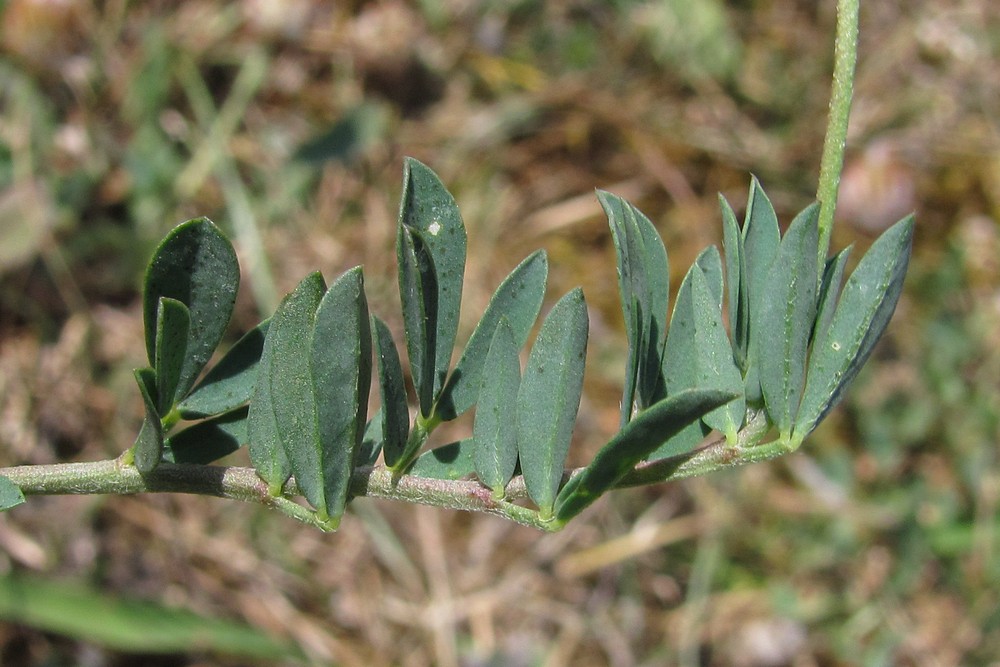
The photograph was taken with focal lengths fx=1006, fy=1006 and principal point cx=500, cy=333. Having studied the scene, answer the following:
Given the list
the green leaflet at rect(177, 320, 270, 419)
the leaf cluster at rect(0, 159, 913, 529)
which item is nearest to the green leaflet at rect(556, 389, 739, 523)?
the leaf cluster at rect(0, 159, 913, 529)

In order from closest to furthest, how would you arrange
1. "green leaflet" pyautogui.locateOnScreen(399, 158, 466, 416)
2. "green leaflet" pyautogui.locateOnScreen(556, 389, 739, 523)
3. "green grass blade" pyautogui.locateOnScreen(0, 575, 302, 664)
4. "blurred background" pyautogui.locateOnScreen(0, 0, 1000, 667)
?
"green leaflet" pyautogui.locateOnScreen(556, 389, 739, 523) < "green leaflet" pyautogui.locateOnScreen(399, 158, 466, 416) < "green grass blade" pyautogui.locateOnScreen(0, 575, 302, 664) < "blurred background" pyautogui.locateOnScreen(0, 0, 1000, 667)

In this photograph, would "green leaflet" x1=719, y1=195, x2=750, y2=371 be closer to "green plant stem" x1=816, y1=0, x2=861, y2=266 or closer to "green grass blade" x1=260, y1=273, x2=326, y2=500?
"green plant stem" x1=816, y1=0, x2=861, y2=266

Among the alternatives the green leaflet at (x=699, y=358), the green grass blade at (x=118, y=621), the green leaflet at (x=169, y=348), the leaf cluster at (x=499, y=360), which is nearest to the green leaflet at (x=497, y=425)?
the leaf cluster at (x=499, y=360)

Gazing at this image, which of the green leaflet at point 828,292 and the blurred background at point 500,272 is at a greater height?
the green leaflet at point 828,292

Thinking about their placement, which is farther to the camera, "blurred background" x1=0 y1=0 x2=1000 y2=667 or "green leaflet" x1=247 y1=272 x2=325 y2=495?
"blurred background" x1=0 y1=0 x2=1000 y2=667

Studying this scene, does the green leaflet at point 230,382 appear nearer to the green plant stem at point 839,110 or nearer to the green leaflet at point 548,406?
the green leaflet at point 548,406

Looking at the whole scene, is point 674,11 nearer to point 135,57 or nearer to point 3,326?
point 135,57

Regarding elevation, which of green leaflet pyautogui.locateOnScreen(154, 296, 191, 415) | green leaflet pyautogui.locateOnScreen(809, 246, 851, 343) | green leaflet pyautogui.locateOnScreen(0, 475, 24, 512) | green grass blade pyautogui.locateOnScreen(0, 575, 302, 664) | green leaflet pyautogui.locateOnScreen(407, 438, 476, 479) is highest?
green leaflet pyautogui.locateOnScreen(154, 296, 191, 415)
